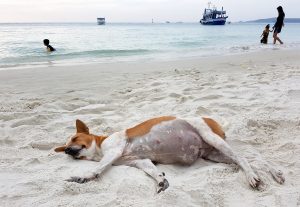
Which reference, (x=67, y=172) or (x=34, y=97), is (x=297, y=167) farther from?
(x=34, y=97)

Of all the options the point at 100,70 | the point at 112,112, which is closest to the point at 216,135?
the point at 112,112

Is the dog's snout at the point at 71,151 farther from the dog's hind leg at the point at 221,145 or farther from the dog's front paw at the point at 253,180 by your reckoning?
the dog's front paw at the point at 253,180

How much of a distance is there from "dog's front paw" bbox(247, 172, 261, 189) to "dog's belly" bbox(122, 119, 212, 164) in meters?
0.65

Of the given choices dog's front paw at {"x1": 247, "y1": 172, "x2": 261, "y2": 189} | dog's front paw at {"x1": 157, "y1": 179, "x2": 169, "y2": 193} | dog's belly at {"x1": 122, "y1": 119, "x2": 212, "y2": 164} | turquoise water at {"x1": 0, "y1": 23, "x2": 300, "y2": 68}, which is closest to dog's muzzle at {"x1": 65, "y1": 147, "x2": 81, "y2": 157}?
dog's belly at {"x1": 122, "y1": 119, "x2": 212, "y2": 164}

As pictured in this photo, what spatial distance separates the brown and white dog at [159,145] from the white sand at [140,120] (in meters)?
0.10

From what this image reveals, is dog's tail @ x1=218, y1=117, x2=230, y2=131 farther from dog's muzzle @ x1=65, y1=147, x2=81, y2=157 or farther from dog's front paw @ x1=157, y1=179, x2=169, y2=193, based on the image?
dog's muzzle @ x1=65, y1=147, x2=81, y2=157

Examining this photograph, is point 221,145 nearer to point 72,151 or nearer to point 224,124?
point 224,124

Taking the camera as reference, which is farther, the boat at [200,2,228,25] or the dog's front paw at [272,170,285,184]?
the boat at [200,2,228,25]

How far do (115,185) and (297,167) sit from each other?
1.79m

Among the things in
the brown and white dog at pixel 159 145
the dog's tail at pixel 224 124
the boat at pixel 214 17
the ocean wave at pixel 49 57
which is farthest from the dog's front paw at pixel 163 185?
the boat at pixel 214 17

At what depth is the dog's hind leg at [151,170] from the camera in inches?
128

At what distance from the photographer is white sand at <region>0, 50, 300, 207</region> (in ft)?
10.3

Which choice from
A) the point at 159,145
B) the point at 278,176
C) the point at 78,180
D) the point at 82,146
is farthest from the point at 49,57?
the point at 278,176

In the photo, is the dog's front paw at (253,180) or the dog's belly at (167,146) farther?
the dog's belly at (167,146)
